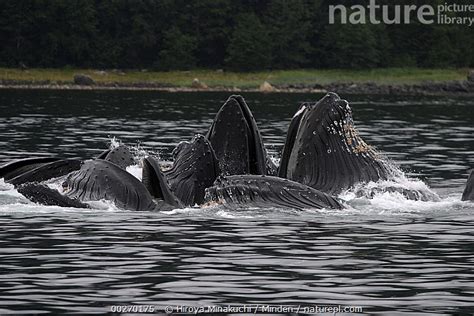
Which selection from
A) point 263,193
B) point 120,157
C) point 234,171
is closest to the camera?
point 263,193

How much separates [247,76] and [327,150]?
9863 cm

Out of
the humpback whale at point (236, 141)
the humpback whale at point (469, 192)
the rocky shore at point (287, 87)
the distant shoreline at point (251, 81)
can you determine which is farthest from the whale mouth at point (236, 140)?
the rocky shore at point (287, 87)

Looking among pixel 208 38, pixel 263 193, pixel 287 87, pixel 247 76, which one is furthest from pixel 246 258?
pixel 208 38

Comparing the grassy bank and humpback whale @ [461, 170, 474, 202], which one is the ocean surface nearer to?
humpback whale @ [461, 170, 474, 202]

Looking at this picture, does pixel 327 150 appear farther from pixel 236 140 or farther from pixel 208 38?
pixel 208 38

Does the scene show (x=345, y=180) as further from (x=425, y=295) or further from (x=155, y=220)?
(x=425, y=295)

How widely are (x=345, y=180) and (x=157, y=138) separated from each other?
2233 cm

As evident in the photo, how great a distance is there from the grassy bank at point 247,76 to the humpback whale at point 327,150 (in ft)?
283

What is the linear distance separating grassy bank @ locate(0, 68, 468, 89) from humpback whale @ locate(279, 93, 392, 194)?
86.2 meters

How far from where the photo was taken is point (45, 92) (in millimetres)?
93500

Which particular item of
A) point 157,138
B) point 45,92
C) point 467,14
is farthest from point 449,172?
point 467,14

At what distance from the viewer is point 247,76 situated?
404 feet

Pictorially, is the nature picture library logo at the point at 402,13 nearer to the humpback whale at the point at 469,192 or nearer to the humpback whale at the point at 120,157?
the humpback whale at the point at 469,192

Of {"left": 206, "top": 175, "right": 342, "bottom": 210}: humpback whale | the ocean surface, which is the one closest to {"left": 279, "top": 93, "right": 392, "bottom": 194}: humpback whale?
the ocean surface
